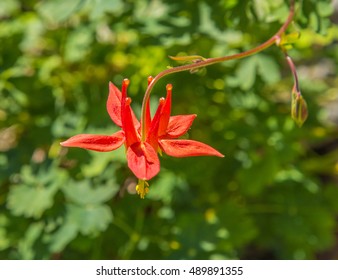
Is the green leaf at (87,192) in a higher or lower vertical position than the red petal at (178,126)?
lower

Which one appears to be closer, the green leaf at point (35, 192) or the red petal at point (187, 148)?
the red petal at point (187, 148)

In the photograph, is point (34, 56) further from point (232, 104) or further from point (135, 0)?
point (232, 104)

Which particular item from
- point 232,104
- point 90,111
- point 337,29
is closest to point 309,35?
point 337,29

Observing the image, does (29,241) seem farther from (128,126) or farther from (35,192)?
(128,126)

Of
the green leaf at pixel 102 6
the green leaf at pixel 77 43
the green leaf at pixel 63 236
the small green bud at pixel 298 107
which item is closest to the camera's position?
the small green bud at pixel 298 107

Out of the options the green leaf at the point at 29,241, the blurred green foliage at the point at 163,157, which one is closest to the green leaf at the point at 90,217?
→ the blurred green foliage at the point at 163,157

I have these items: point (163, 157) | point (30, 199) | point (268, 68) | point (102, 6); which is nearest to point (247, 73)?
point (268, 68)

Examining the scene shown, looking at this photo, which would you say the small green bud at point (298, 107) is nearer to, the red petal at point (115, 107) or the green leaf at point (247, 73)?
the red petal at point (115, 107)

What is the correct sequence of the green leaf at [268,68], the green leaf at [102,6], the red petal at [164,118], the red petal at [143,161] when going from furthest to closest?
the green leaf at [268,68] → the green leaf at [102,6] → the red petal at [164,118] → the red petal at [143,161]
